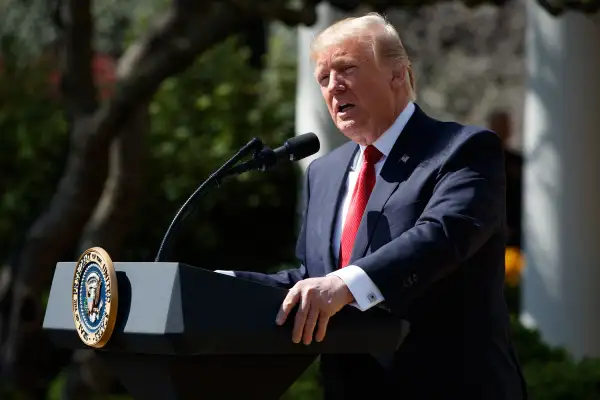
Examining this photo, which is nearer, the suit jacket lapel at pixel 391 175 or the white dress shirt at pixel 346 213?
the white dress shirt at pixel 346 213

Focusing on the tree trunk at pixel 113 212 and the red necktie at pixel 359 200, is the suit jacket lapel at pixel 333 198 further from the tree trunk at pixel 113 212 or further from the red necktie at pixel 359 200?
the tree trunk at pixel 113 212

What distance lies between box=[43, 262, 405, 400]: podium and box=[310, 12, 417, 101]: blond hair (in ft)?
2.00

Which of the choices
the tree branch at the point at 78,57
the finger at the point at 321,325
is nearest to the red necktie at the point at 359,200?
the finger at the point at 321,325

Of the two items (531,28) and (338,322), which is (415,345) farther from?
(531,28)

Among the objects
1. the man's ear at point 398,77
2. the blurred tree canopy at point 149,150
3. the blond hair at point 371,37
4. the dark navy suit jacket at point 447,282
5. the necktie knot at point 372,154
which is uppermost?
the blond hair at point 371,37

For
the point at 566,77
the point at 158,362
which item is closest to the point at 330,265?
the point at 158,362

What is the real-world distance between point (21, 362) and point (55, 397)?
51 centimetres

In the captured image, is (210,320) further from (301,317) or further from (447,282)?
(447,282)

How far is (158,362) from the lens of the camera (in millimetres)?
2678

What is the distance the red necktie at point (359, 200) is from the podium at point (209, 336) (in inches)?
11.6

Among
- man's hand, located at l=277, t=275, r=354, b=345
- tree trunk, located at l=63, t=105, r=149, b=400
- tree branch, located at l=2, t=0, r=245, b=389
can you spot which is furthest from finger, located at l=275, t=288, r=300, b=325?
tree trunk, located at l=63, t=105, r=149, b=400

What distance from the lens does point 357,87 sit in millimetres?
2980

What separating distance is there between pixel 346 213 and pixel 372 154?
154mm

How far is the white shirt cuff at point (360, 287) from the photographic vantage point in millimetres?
2732
